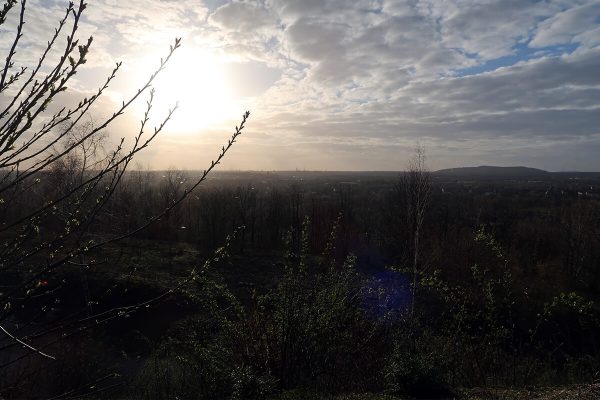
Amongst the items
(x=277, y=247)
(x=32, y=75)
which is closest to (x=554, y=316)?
(x=277, y=247)

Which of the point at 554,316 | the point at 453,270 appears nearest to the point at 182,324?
the point at 453,270

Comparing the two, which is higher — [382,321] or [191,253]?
[382,321]

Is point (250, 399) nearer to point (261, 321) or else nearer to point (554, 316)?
point (261, 321)

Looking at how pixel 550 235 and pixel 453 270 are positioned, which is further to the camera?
pixel 550 235

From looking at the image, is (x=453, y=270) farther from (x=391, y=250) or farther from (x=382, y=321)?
(x=382, y=321)

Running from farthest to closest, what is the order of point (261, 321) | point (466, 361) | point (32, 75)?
point (466, 361), point (261, 321), point (32, 75)

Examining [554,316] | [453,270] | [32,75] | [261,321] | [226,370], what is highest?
[32,75]

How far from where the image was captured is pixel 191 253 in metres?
28.5

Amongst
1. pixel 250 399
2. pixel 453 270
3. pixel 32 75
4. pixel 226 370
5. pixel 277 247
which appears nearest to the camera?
pixel 32 75

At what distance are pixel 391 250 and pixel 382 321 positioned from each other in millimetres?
18918

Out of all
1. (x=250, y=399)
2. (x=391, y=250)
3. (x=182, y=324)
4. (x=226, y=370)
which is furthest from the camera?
Answer: (x=391, y=250)

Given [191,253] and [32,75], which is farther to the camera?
[191,253]

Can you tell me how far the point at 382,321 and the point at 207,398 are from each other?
12.9ft

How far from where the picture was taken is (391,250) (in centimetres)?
2761
